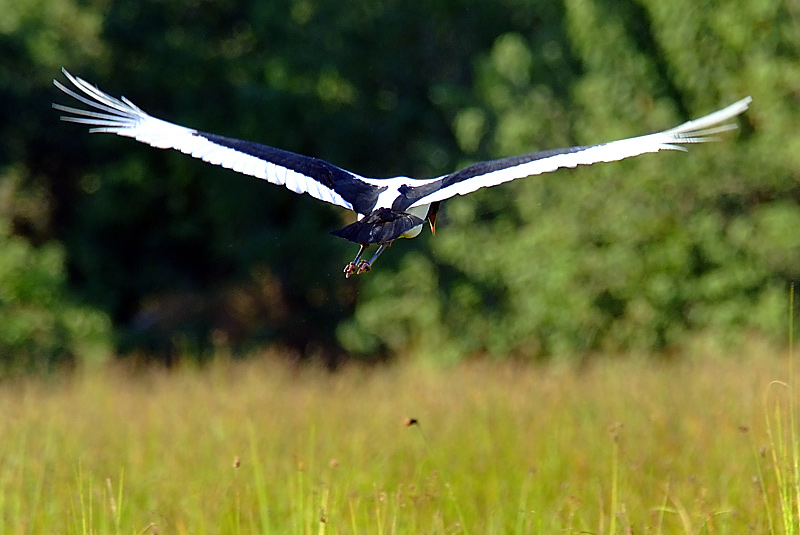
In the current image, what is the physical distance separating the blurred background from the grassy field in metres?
4.47

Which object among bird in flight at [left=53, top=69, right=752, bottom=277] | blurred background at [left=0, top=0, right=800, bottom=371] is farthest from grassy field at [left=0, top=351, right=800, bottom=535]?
blurred background at [left=0, top=0, right=800, bottom=371]

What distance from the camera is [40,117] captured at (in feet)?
49.3

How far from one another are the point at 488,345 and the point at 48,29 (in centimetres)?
703

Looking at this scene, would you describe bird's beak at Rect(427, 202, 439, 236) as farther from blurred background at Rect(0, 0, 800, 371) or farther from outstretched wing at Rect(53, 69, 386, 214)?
blurred background at Rect(0, 0, 800, 371)

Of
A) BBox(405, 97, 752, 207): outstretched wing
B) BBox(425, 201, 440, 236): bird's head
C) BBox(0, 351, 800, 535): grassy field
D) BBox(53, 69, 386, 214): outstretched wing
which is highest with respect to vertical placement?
BBox(53, 69, 386, 214): outstretched wing

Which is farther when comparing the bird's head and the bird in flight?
the bird's head

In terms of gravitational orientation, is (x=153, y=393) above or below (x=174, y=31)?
below

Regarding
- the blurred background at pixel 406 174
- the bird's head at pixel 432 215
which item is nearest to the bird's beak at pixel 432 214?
the bird's head at pixel 432 215

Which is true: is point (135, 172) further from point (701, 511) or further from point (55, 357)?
point (701, 511)

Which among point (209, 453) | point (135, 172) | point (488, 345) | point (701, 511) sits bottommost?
point (701, 511)

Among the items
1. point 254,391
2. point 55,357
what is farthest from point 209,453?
point 55,357

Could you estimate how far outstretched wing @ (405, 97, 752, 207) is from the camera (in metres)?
4.32

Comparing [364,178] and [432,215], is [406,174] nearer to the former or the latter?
[432,215]

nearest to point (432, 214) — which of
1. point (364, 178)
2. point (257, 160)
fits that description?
point (364, 178)
